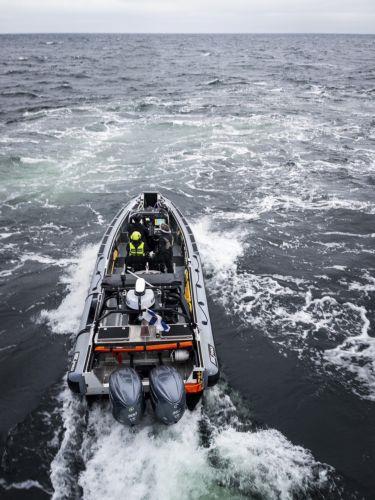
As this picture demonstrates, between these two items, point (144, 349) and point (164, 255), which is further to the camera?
point (164, 255)

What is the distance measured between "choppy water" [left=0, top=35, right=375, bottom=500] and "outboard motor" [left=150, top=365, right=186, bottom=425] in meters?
0.99

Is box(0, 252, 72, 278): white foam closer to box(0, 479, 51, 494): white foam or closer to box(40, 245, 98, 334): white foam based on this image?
box(40, 245, 98, 334): white foam

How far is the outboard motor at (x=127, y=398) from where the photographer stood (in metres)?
6.16

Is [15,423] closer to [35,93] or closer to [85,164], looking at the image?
[85,164]

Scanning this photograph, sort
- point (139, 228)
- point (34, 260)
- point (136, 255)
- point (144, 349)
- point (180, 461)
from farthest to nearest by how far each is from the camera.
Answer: point (34, 260)
point (139, 228)
point (136, 255)
point (144, 349)
point (180, 461)

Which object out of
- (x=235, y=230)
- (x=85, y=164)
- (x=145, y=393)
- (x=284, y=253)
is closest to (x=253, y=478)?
(x=145, y=393)

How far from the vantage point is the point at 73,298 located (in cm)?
1142

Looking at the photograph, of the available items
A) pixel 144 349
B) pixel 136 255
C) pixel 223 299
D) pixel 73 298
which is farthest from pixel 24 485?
pixel 223 299

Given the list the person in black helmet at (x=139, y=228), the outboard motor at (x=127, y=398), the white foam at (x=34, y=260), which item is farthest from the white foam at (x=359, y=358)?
the white foam at (x=34, y=260)

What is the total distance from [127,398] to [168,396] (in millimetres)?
654

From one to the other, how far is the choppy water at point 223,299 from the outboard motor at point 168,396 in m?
0.99

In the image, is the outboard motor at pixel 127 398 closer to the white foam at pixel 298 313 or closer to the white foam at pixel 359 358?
the white foam at pixel 298 313

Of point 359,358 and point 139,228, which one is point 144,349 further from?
point 359,358

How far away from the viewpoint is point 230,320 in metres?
10.7
